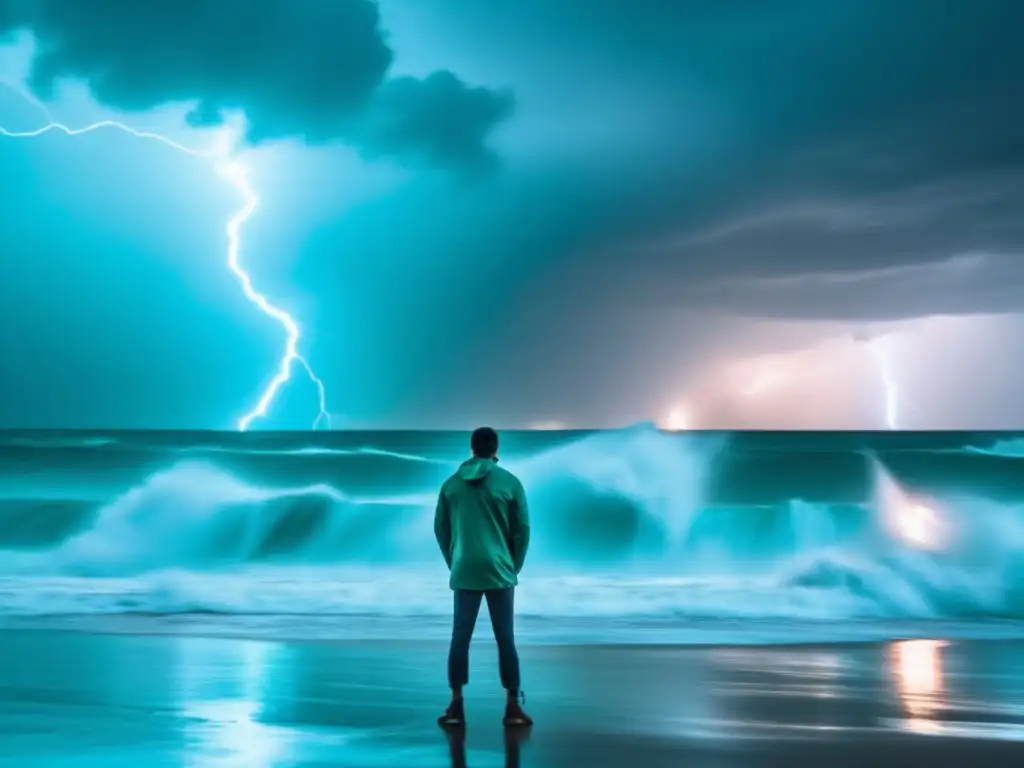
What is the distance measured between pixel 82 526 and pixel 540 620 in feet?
52.4

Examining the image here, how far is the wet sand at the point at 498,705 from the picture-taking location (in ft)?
18.2

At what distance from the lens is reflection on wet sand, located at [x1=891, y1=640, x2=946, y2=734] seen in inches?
253

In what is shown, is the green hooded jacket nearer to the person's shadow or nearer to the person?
the person

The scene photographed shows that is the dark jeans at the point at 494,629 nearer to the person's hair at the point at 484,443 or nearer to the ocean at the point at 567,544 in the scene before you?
the person's hair at the point at 484,443

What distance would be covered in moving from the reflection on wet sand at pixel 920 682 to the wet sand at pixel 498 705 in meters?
0.02

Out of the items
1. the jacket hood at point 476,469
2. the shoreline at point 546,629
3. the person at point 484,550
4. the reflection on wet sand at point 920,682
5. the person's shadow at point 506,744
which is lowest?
the person's shadow at point 506,744

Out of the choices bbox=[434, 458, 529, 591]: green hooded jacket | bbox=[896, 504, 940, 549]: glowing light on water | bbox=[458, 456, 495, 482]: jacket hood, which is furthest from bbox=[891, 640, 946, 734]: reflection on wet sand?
bbox=[896, 504, 940, 549]: glowing light on water

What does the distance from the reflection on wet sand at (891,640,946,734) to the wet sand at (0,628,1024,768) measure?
0.02m

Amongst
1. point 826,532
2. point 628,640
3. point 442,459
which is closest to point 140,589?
point 628,640

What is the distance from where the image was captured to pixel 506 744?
18.9 ft

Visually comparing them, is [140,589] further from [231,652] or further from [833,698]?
[833,698]

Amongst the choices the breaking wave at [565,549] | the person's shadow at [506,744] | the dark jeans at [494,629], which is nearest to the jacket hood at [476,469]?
the dark jeans at [494,629]

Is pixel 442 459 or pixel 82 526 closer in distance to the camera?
pixel 82 526

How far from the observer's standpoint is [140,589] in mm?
13430
